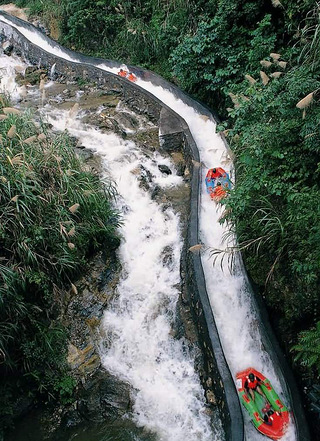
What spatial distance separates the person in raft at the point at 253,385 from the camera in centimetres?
436

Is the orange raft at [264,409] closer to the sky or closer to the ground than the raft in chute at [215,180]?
closer to the ground

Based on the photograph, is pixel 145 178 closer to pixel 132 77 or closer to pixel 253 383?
pixel 253 383

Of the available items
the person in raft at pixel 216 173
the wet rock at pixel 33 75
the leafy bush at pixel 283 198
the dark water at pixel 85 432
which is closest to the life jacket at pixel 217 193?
the person in raft at pixel 216 173

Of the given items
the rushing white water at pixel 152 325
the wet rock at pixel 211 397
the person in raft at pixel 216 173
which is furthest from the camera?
the person in raft at pixel 216 173

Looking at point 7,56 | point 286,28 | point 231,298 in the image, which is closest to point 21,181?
point 231,298

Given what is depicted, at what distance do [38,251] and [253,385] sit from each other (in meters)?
3.41

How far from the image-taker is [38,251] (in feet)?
17.4

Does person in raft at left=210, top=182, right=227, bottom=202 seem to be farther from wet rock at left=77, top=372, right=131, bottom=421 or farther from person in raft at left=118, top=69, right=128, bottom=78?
person in raft at left=118, top=69, right=128, bottom=78

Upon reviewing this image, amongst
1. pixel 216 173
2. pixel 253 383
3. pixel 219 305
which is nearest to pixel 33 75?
pixel 216 173

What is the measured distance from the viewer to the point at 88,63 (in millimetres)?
12312

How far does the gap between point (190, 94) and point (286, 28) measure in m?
3.06

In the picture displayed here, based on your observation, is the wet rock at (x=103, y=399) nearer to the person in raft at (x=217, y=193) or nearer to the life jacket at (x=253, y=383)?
the life jacket at (x=253, y=383)

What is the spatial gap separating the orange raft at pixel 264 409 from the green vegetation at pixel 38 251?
7.72ft

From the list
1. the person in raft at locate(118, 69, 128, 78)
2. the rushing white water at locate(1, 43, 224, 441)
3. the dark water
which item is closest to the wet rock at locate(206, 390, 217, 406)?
the rushing white water at locate(1, 43, 224, 441)
